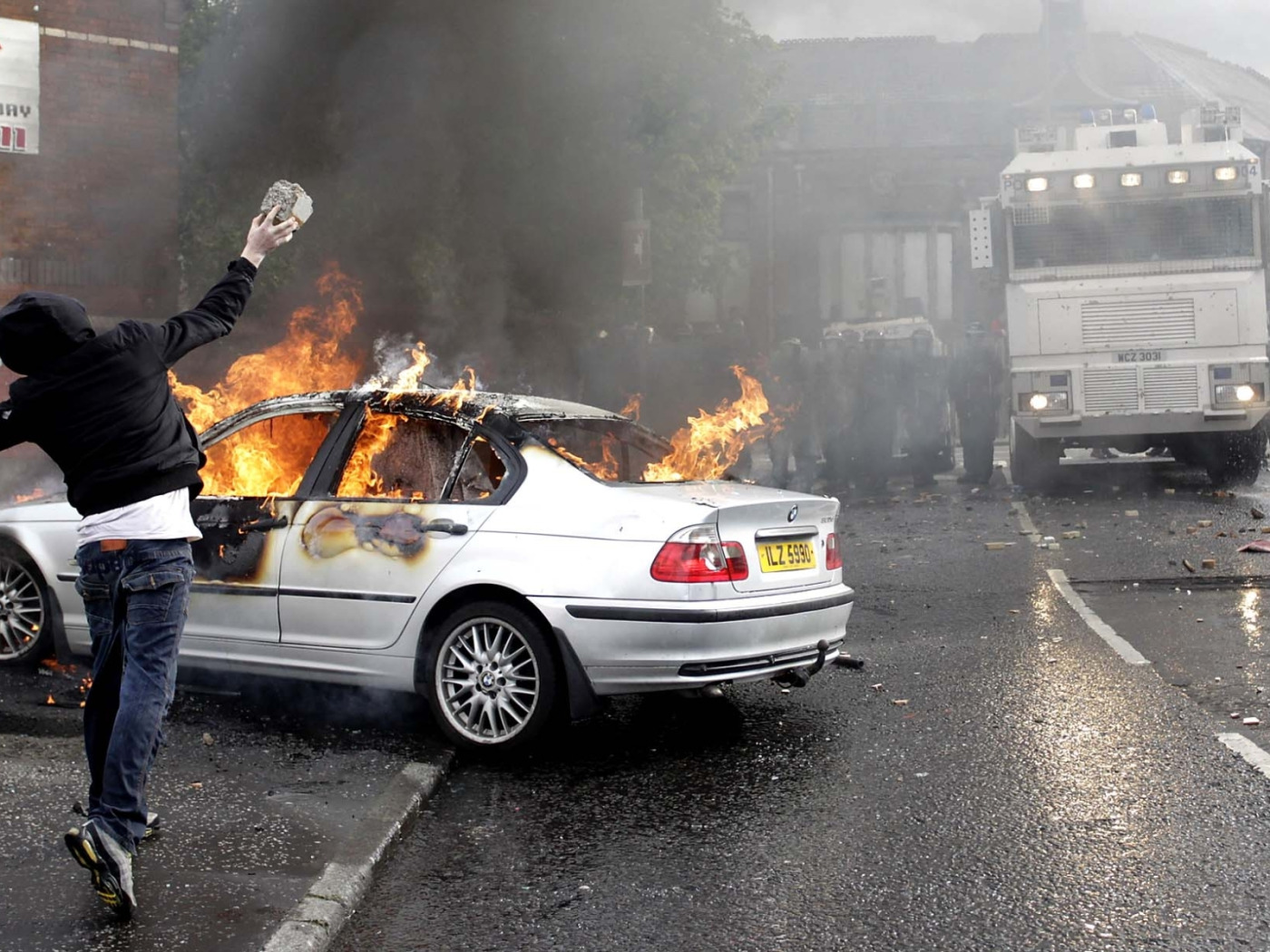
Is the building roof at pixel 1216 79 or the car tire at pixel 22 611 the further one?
the building roof at pixel 1216 79

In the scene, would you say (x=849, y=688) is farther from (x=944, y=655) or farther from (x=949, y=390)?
(x=949, y=390)

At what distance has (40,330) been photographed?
3928 mm

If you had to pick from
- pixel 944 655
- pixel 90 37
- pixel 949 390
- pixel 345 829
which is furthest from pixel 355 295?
pixel 345 829

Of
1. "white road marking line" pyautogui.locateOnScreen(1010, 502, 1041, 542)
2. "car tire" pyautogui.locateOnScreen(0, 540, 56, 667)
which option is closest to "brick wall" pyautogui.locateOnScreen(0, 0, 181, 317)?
"car tire" pyautogui.locateOnScreen(0, 540, 56, 667)

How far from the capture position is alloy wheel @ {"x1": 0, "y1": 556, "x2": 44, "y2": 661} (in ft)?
22.2

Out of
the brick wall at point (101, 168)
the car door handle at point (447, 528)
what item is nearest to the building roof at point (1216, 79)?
the brick wall at point (101, 168)

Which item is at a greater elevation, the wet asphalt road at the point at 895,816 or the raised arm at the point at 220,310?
the raised arm at the point at 220,310

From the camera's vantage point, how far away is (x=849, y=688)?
22.4 feet

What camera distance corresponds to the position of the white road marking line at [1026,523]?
1258cm

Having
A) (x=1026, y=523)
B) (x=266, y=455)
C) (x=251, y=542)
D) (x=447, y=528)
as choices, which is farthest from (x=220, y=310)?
(x=1026, y=523)

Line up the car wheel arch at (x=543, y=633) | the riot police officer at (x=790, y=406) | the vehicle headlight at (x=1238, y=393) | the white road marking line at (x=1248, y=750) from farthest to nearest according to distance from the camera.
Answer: the riot police officer at (x=790, y=406) < the vehicle headlight at (x=1238, y=393) < the car wheel arch at (x=543, y=633) < the white road marking line at (x=1248, y=750)

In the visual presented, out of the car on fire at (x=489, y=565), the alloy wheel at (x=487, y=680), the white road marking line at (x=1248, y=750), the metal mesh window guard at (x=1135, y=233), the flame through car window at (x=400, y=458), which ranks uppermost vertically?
the metal mesh window guard at (x=1135, y=233)

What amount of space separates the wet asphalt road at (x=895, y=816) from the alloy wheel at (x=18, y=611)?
2588 millimetres

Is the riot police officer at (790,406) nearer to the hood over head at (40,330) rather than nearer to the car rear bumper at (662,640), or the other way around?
the car rear bumper at (662,640)
